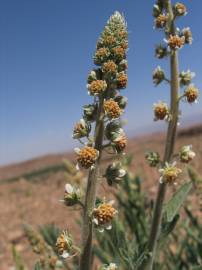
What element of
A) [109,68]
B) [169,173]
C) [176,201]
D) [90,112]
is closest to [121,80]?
[109,68]

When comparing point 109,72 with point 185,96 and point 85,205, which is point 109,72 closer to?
point 85,205

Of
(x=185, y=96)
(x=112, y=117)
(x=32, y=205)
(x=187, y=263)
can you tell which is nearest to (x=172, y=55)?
(x=185, y=96)

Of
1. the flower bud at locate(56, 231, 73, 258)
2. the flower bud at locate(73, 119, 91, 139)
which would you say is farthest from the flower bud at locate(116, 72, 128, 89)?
the flower bud at locate(56, 231, 73, 258)

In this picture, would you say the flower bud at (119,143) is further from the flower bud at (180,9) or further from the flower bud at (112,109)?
the flower bud at (180,9)

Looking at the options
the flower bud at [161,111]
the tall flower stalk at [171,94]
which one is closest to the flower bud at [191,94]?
the tall flower stalk at [171,94]

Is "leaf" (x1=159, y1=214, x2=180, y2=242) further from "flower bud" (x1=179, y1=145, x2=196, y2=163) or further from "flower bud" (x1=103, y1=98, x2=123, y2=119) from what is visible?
"flower bud" (x1=103, y1=98, x2=123, y2=119)

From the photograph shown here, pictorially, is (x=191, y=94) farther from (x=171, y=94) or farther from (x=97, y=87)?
(x=97, y=87)
